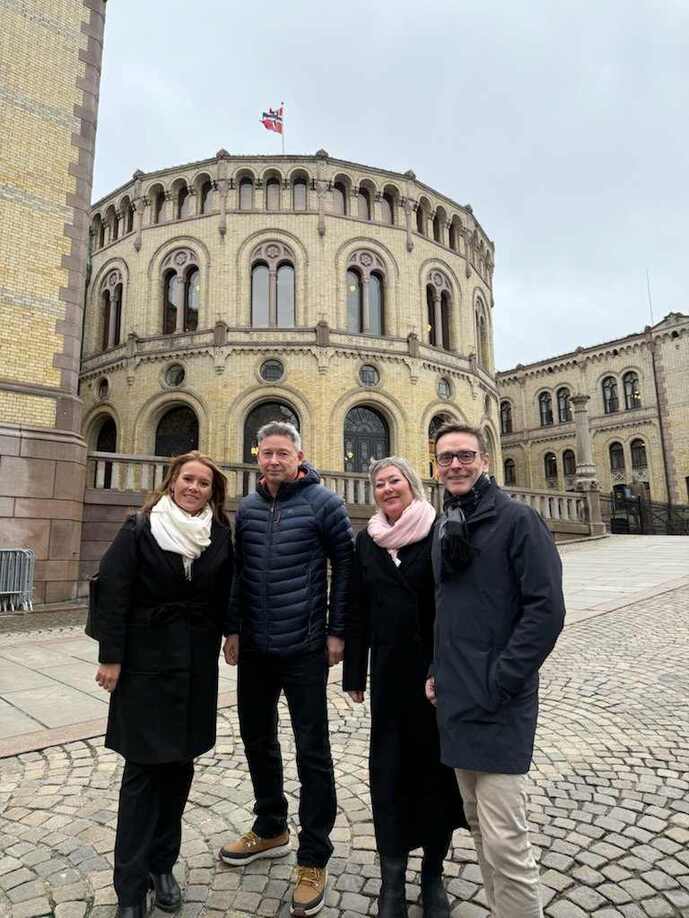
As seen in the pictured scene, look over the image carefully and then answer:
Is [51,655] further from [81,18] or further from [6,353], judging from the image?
[81,18]

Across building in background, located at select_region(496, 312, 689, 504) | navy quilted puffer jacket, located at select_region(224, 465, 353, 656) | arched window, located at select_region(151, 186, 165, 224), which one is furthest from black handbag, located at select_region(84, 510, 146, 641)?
building in background, located at select_region(496, 312, 689, 504)

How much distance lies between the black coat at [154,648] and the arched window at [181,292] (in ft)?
74.8

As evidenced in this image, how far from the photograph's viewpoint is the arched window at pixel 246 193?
24359 mm

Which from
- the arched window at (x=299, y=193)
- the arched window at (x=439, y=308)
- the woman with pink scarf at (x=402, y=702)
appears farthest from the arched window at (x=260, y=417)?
the woman with pink scarf at (x=402, y=702)

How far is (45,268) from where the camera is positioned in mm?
11531

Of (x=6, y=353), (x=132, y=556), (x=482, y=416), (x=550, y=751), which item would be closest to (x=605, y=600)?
(x=550, y=751)

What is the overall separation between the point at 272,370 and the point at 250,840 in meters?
21.0

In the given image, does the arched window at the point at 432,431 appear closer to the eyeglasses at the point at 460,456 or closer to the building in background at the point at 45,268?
the building in background at the point at 45,268

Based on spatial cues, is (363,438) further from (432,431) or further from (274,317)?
(274,317)

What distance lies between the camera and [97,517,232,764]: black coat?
8.27ft

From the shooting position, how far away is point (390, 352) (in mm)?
23859

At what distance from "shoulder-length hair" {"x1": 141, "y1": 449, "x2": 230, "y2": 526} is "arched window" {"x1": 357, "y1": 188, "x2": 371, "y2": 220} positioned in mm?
24514

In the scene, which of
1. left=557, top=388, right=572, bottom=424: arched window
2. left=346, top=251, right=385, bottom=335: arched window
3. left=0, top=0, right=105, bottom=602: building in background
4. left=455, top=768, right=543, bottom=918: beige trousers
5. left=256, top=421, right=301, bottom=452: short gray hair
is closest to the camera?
left=455, top=768, right=543, bottom=918: beige trousers

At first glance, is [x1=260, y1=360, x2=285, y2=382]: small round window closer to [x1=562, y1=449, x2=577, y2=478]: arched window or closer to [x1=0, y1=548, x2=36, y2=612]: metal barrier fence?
[x1=0, y1=548, x2=36, y2=612]: metal barrier fence
